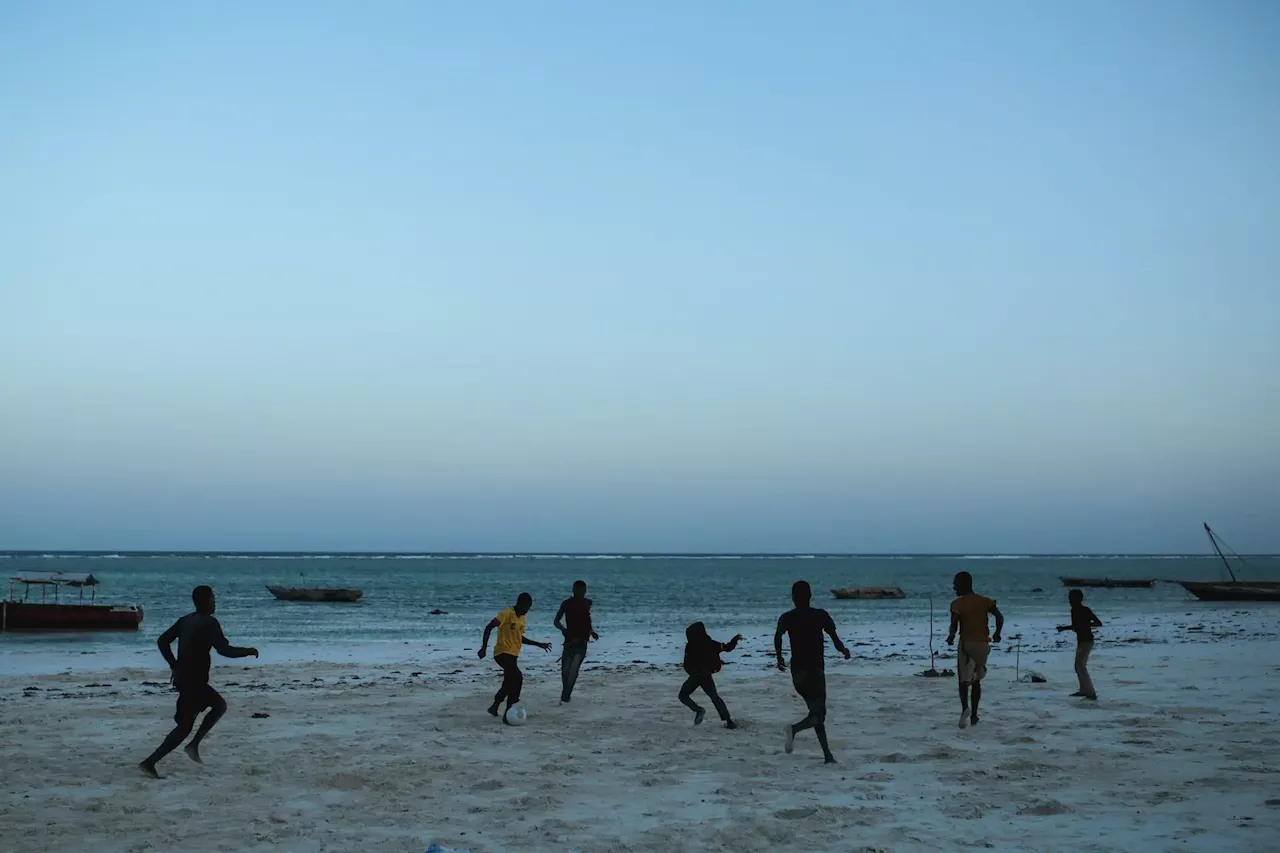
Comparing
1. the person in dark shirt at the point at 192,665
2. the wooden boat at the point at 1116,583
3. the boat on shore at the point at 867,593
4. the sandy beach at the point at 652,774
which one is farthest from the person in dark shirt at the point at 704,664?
the wooden boat at the point at 1116,583

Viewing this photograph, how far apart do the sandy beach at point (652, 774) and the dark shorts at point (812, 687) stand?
0.65 m

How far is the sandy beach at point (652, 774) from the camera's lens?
8453 mm

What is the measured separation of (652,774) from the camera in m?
11.0

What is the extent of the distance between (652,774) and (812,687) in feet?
6.12

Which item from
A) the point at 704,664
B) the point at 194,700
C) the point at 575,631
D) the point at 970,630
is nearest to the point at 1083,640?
the point at 970,630

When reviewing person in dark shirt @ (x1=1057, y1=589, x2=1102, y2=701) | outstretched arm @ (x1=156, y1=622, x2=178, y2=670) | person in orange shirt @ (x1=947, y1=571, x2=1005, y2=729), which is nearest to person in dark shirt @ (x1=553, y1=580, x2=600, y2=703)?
person in orange shirt @ (x1=947, y1=571, x2=1005, y2=729)

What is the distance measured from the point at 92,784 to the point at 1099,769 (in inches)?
387

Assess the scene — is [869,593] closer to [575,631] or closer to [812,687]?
Result: [575,631]

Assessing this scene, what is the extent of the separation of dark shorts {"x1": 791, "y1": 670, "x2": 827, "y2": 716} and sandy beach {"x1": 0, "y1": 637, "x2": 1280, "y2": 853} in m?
0.65

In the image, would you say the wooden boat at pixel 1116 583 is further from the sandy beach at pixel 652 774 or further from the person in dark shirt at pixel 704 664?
the person in dark shirt at pixel 704 664

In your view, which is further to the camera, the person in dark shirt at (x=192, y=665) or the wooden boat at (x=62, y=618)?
the wooden boat at (x=62, y=618)

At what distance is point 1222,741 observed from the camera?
12.1 metres

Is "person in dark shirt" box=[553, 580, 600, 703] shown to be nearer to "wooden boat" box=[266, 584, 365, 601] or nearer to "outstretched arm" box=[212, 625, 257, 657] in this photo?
"outstretched arm" box=[212, 625, 257, 657]

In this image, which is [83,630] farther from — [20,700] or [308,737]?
[308,737]
